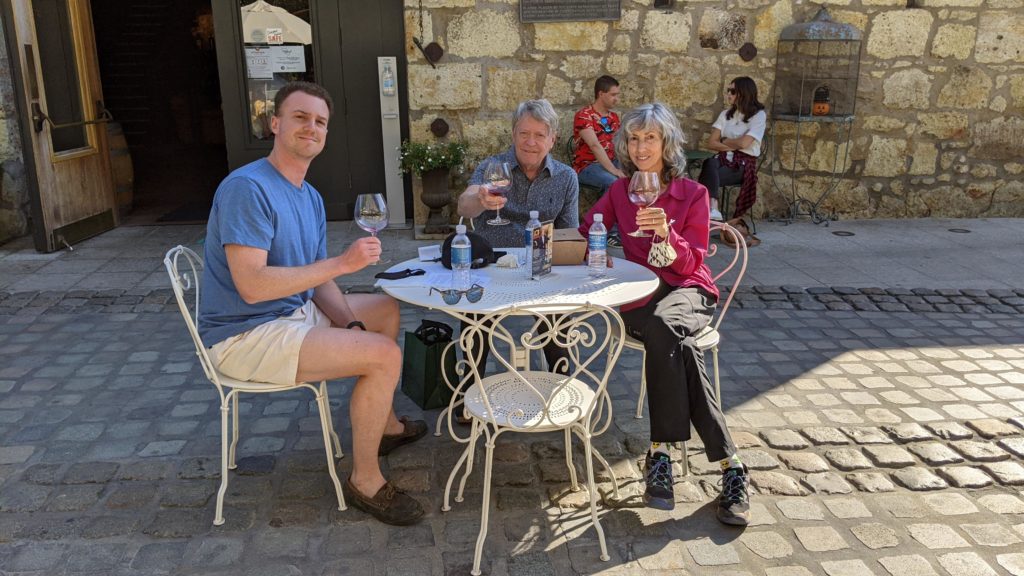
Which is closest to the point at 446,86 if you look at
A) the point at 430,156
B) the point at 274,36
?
the point at 430,156

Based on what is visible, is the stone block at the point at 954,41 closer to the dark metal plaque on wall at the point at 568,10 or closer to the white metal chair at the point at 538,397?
the dark metal plaque on wall at the point at 568,10

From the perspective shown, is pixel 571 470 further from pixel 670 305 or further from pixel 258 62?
pixel 258 62

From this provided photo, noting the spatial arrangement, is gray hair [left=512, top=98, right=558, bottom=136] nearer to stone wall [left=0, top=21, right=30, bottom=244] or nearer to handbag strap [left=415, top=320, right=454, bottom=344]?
handbag strap [left=415, top=320, right=454, bottom=344]

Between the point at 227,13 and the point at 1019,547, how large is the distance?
6.41 meters

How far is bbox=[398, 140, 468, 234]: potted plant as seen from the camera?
6.15 metres

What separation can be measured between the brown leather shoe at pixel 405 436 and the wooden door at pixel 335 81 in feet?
13.4

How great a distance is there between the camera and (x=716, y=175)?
6090mm

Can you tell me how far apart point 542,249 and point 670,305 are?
0.51m

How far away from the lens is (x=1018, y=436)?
10.6ft

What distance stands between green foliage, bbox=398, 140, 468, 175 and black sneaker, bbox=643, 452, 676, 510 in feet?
12.7

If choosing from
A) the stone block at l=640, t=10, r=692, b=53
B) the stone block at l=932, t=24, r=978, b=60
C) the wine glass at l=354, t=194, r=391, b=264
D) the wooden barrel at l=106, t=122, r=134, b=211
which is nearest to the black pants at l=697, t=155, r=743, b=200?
the stone block at l=640, t=10, r=692, b=53

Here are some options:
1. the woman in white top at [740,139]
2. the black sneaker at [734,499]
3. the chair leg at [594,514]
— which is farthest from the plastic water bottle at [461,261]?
the woman in white top at [740,139]

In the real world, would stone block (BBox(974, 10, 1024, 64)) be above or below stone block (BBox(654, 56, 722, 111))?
above

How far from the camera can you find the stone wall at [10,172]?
20.6 ft
